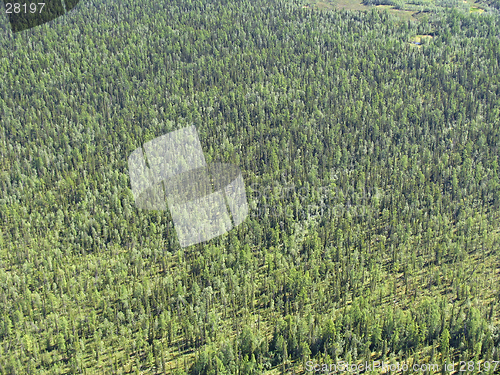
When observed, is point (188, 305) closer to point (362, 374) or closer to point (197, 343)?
point (197, 343)

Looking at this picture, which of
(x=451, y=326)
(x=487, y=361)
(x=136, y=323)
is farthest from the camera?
(x=136, y=323)

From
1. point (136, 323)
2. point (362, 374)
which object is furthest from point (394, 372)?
point (136, 323)

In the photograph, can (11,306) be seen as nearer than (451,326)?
No

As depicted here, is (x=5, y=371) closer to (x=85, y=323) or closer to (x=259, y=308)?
(x=85, y=323)

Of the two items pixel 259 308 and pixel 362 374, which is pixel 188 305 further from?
pixel 362 374

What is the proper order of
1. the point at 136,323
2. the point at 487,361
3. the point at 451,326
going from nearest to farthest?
the point at 487,361, the point at 451,326, the point at 136,323

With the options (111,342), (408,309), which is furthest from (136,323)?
(408,309)

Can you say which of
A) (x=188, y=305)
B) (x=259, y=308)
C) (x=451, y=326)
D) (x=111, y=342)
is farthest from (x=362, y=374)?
(x=111, y=342)
